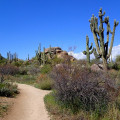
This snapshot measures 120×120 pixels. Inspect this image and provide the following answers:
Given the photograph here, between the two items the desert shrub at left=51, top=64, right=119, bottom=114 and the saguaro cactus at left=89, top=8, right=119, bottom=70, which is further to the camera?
the saguaro cactus at left=89, top=8, right=119, bottom=70

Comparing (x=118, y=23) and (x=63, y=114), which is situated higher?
(x=118, y=23)

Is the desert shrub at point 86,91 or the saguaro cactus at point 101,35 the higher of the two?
the saguaro cactus at point 101,35

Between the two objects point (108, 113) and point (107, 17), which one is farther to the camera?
point (107, 17)

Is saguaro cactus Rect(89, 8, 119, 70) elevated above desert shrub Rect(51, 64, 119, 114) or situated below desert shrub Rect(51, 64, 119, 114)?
above

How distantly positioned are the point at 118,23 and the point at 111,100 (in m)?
13.7

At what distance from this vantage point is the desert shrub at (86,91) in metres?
6.02

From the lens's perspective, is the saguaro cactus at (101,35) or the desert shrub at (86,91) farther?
the saguaro cactus at (101,35)

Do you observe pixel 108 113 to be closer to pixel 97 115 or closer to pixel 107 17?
pixel 97 115

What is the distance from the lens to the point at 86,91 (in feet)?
19.7

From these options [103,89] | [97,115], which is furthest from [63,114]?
[103,89]

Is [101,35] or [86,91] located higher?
[101,35]

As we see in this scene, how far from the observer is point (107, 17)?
18.1 m

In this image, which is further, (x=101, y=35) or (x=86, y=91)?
(x=101, y=35)

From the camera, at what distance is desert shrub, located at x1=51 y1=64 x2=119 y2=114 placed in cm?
602
